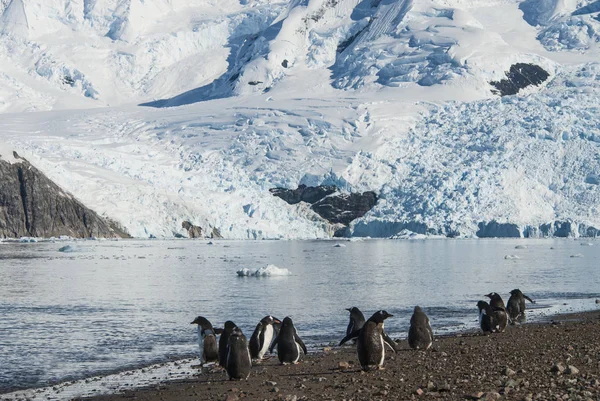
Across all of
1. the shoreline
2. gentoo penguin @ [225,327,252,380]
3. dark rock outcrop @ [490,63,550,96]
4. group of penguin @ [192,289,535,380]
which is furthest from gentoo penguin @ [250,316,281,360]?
dark rock outcrop @ [490,63,550,96]

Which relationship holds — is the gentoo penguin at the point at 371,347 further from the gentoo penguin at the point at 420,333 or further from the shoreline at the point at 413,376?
the gentoo penguin at the point at 420,333

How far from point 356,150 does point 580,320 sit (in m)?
67.0

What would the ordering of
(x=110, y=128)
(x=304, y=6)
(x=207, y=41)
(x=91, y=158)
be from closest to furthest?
(x=91, y=158) → (x=110, y=128) → (x=304, y=6) → (x=207, y=41)

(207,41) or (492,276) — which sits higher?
(207,41)

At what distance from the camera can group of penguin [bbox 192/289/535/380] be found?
411 inches

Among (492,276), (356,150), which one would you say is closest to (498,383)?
(492,276)

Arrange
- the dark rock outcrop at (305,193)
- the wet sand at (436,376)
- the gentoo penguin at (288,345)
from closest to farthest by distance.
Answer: the wet sand at (436,376), the gentoo penguin at (288,345), the dark rock outcrop at (305,193)

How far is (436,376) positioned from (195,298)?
14.1 metres

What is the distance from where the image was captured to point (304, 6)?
127m

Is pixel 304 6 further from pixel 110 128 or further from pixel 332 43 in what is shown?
pixel 110 128

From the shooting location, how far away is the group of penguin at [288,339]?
34.2 feet

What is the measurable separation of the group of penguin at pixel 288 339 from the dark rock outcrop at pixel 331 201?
64091mm

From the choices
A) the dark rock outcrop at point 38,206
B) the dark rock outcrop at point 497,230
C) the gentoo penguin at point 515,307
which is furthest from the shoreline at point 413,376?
the dark rock outcrop at point 38,206

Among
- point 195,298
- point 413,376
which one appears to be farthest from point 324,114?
point 413,376
